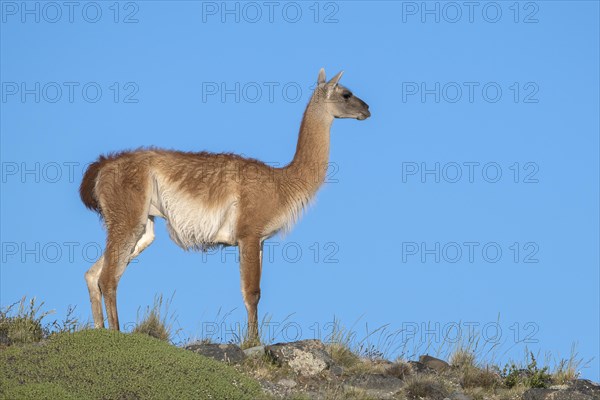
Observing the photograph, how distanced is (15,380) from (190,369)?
6.03 ft

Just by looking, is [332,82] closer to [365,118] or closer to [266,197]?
[365,118]

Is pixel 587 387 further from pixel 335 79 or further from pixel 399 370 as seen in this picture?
pixel 335 79

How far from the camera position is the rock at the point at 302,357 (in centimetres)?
1242

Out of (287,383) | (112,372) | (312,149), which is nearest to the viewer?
(112,372)

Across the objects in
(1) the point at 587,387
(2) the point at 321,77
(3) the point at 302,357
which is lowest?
(1) the point at 587,387

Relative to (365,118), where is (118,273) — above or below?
below

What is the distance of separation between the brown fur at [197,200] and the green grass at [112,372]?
2415mm

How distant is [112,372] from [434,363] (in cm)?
464

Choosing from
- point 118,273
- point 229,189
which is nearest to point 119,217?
point 118,273

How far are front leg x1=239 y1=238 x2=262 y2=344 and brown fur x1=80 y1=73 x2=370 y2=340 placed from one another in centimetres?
1

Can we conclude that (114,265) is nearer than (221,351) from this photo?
No

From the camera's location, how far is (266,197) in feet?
50.2

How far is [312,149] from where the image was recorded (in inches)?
632

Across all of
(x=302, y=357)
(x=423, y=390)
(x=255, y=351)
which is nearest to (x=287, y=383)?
(x=302, y=357)
